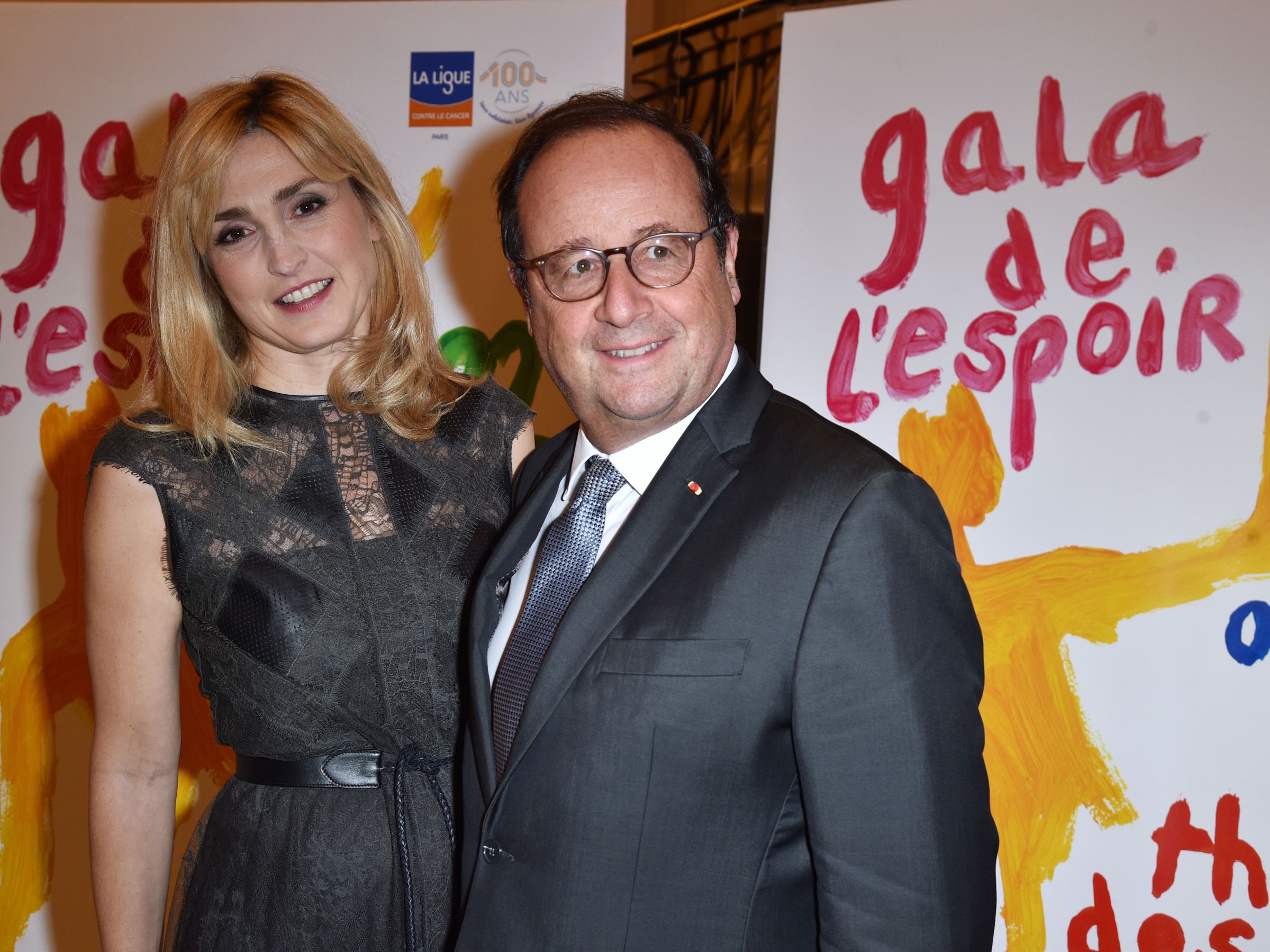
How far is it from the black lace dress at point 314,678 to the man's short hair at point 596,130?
1.67 ft

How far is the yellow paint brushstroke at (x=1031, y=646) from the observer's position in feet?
7.41

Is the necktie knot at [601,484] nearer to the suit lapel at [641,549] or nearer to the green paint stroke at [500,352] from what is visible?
the suit lapel at [641,549]

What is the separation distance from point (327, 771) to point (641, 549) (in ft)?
2.38

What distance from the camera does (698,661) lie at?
109 centimetres

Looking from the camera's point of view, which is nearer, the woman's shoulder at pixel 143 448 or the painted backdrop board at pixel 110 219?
the woman's shoulder at pixel 143 448

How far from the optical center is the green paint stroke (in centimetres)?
244

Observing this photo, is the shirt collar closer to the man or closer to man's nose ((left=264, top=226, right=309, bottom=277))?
the man

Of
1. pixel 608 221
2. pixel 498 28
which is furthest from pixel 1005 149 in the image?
pixel 608 221

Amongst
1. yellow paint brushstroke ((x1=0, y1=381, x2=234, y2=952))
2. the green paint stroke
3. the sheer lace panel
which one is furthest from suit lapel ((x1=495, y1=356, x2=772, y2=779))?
yellow paint brushstroke ((x1=0, y1=381, x2=234, y2=952))

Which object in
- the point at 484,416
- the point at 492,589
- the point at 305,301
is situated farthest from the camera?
the point at 484,416

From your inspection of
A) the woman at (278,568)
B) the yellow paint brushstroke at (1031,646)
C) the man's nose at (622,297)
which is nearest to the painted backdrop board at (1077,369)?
the yellow paint brushstroke at (1031,646)

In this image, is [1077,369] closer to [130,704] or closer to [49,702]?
[130,704]

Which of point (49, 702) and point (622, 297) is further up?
point (622, 297)

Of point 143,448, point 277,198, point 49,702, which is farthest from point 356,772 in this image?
point 49,702
